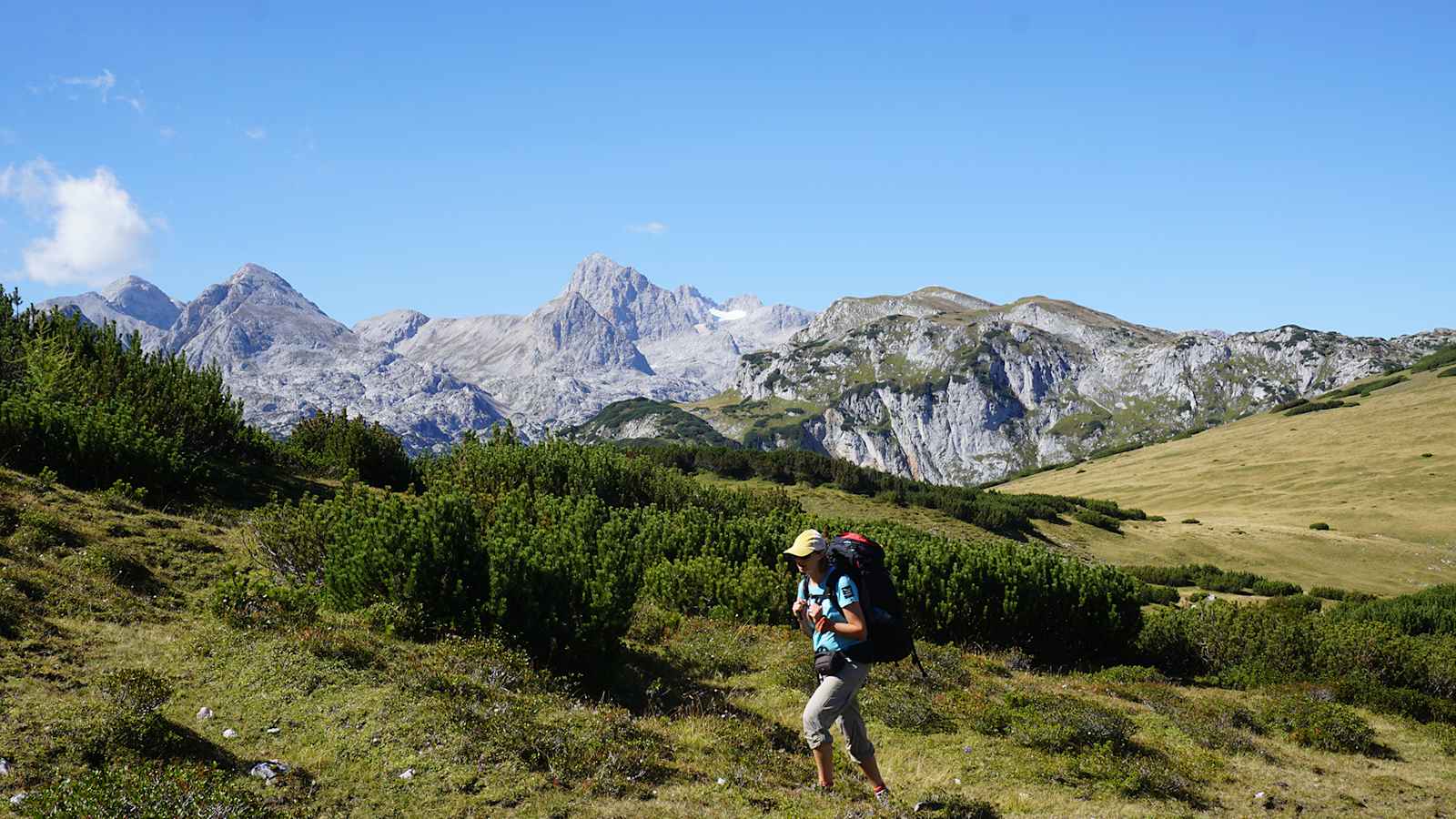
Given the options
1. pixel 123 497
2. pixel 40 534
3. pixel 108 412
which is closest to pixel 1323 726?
pixel 40 534

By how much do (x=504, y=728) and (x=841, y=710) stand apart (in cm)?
341

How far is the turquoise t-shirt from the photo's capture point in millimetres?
7484

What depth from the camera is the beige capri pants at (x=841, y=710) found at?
7590 millimetres

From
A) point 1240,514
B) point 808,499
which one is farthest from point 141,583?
point 1240,514

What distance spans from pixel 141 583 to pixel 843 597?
9682mm

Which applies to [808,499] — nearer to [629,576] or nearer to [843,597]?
[629,576]

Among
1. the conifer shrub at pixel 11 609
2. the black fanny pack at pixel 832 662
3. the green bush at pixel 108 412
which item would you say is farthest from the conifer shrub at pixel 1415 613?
the green bush at pixel 108 412

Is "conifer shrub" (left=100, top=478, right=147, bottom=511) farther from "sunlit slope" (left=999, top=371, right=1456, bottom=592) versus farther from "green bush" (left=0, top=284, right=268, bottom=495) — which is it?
"sunlit slope" (left=999, top=371, right=1456, bottom=592)

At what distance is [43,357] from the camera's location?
19.1m

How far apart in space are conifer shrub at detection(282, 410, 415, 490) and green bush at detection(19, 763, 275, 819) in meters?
16.9

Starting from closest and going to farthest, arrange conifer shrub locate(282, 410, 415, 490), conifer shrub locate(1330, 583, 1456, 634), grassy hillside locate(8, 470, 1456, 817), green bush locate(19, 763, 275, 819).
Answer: green bush locate(19, 763, 275, 819) → grassy hillside locate(8, 470, 1456, 817) → conifer shrub locate(282, 410, 415, 490) → conifer shrub locate(1330, 583, 1456, 634)

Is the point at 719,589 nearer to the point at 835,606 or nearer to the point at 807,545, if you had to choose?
the point at 835,606

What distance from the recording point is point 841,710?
774 cm

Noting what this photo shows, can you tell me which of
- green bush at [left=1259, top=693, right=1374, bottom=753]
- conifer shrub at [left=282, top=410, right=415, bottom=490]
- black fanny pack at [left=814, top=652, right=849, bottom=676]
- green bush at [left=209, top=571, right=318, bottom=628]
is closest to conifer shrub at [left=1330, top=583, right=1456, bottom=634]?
green bush at [left=1259, top=693, right=1374, bottom=753]
